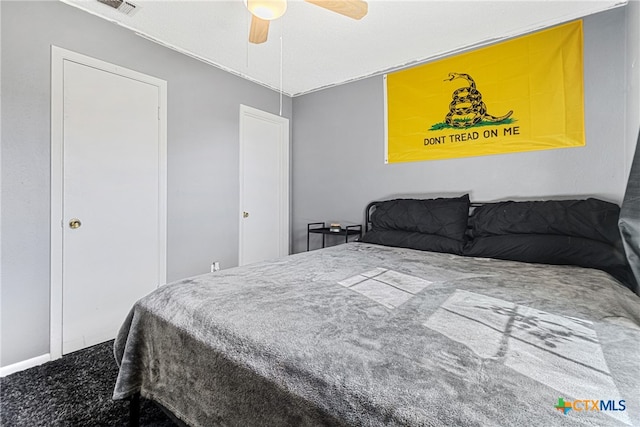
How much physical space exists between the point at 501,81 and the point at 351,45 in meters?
1.35

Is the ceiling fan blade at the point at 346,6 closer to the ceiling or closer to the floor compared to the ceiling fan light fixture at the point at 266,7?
closer to the ceiling

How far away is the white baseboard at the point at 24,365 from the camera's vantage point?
5.99 ft

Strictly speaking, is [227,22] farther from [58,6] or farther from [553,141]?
[553,141]

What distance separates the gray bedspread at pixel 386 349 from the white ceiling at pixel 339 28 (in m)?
1.93

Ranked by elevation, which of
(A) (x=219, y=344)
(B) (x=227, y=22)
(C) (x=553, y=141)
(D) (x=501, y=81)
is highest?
(B) (x=227, y=22)

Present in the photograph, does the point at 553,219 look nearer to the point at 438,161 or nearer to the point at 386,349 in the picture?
the point at 438,161

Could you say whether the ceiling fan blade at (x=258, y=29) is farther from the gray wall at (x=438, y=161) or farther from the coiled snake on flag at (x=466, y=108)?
the coiled snake on flag at (x=466, y=108)

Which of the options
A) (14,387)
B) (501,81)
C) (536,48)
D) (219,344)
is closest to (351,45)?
(501,81)

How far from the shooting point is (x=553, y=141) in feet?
7.53

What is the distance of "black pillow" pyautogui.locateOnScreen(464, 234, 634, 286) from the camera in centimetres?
174

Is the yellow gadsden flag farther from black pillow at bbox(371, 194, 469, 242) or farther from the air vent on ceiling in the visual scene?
the air vent on ceiling

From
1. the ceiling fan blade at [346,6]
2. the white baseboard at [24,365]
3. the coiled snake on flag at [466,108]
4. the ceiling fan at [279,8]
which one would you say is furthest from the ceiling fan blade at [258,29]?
the white baseboard at [24,365]

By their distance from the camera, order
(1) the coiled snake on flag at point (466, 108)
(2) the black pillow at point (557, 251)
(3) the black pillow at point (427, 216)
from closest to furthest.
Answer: (2) the black pillow at point (557, 251) < (3) the black pillow at point (427, 216) < (1) the coiled snake on flag at point (466, 108)

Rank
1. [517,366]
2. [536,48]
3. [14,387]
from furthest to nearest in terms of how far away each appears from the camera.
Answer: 1. [536,48]
2. [14,387]
3. [517,366]
